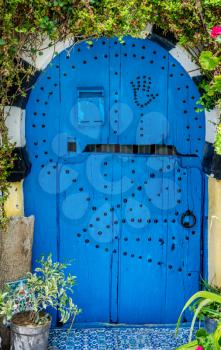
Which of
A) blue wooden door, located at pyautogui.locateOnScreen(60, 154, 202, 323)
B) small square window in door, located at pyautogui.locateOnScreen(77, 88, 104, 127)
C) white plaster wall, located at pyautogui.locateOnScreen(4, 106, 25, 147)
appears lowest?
blue wooden door, located at pyautogui.locateOnScreen(60, 154, 202, 323)

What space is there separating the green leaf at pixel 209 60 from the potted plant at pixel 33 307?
1.88m

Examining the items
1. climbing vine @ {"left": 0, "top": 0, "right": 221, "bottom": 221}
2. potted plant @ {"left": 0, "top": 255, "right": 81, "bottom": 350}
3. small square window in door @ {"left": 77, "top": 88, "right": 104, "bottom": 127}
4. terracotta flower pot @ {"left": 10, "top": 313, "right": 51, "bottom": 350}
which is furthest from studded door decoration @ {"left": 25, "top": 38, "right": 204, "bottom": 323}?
terracotta flower pot @ {"left": 10, "top": 313, "right": 51, "bottom": 350}

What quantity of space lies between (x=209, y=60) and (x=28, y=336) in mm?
2457

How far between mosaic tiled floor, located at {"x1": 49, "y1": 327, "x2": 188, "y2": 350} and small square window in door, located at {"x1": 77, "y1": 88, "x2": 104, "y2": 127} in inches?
70.8

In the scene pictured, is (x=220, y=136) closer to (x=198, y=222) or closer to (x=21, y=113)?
(x=198, y=222)

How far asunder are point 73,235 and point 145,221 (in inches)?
24.7

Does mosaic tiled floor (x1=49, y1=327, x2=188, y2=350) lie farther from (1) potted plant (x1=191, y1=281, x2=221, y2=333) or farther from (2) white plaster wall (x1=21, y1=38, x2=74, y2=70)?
(2) white plaster wall (x1=21, y1=38, x2=74, y2=70)

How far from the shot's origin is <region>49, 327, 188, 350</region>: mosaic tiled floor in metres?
5.13

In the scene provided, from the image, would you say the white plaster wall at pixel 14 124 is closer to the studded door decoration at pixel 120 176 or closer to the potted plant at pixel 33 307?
the studded door decoration at pixel 120 176

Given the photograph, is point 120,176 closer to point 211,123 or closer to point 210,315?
point 211,123

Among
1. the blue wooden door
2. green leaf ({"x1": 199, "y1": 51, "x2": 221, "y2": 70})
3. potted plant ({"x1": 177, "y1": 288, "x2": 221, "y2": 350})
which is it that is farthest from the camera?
the blue wooden door

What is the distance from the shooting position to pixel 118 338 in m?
5.27

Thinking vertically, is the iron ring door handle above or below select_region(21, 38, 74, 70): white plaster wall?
below

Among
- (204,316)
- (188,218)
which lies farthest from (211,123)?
(204,316)
